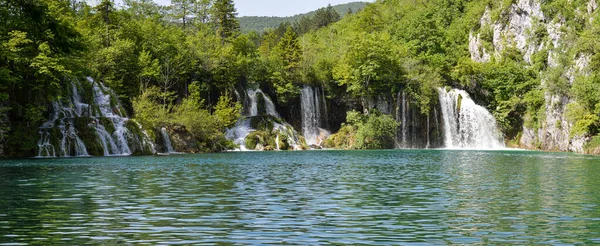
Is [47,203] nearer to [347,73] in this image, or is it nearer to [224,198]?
[224,198]

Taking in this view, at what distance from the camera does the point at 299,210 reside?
15203mm

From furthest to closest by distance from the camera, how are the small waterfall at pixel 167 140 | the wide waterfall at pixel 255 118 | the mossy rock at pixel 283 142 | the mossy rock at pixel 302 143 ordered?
the mossy rock at pixel 302 143 < the wide waterfall at pixel 255 118 < the mossy rock at pixel 283 142 < the small waterfall at pixel 167 140

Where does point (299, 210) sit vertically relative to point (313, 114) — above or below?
below

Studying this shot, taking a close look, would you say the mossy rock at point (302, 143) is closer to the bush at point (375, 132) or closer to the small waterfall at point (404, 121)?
the bush at point (375, 132)

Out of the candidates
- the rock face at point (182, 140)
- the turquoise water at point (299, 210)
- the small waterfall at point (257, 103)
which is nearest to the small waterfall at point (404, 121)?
the small waterfall at point (257, 103)

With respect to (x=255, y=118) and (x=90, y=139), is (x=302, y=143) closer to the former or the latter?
(x=255, y=118)

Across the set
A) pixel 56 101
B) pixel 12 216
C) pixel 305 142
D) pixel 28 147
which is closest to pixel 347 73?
pixel 305 142

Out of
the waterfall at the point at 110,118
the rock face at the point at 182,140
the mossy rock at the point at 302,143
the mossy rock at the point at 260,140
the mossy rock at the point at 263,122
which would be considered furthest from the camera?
the mossy rock at the point at 302,143

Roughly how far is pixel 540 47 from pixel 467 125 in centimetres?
1532

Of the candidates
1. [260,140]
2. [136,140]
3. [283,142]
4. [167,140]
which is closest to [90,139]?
[136,140]

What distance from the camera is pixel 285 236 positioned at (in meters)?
11.4

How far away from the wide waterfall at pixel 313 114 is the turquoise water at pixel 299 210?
5326 centimetres

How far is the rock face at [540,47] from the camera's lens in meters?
65.1

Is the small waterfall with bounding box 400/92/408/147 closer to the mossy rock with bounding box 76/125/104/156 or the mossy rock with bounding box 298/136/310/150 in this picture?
the mossy rock with bounding box 298/136/310/150
